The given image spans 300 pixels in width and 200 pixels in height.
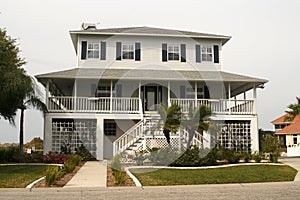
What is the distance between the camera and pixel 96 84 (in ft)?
86.8

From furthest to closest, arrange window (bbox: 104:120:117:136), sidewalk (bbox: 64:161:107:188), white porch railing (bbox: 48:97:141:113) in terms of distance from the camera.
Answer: window (bbox: 104:120:117:136) → white porch railing (bbox: 48:97:141:113) → sidewalk (bbox: 64:161:107:188)

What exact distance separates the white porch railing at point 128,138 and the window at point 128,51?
261 inches

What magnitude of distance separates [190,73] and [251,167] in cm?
1077

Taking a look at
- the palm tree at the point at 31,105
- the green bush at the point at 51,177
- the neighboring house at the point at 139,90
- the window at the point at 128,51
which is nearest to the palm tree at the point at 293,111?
the neighboring house at the point at 139,90

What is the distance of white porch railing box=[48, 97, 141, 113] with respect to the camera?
24.0 m

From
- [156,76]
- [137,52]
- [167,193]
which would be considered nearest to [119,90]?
[137,52]

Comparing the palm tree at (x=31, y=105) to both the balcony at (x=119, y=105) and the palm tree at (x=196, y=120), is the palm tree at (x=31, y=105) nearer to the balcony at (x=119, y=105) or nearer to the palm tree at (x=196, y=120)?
the balcony at (x=119, y=105)

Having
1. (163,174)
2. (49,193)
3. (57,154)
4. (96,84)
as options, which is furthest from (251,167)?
(96,84)

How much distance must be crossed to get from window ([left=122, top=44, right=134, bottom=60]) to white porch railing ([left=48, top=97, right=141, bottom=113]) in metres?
3.76

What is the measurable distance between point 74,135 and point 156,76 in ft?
19.5

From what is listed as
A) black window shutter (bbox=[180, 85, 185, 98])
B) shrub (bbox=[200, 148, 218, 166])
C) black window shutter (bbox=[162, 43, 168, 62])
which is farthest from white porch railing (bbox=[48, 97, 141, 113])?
shrub (bbox=[200, 148, 218, 166])

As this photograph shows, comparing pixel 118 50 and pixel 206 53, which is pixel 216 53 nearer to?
pixel 206 53

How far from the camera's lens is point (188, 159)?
18.0m

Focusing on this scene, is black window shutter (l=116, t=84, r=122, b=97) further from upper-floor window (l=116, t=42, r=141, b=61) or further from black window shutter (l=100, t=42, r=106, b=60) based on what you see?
black window shutter (l=100, t=42, r=106, b=60)
